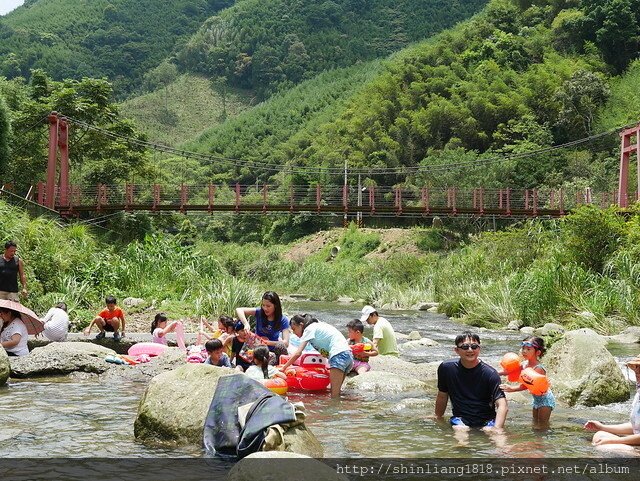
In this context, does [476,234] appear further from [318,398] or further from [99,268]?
[318,398]

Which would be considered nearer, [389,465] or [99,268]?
[389,465]

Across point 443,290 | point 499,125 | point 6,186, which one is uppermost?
point 499,125

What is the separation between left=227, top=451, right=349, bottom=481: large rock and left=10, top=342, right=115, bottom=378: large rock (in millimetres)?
4669

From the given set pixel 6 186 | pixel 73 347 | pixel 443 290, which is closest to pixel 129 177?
pixel 6 186

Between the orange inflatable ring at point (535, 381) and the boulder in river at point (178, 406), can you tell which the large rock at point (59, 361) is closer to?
the boulder in river at point (178, 406)

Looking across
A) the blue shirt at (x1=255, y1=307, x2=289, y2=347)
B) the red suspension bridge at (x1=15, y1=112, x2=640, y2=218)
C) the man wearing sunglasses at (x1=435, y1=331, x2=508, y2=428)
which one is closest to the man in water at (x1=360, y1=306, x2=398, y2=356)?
the blue shirt at (x1=255, y1=307, x2=289, y2=347)

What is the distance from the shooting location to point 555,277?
553 inches

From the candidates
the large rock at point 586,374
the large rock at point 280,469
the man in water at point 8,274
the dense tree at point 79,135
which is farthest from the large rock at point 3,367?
the dense tree at point 79,135

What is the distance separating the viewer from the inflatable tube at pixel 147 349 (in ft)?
29.8

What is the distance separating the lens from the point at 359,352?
8016 mm

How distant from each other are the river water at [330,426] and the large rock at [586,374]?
13cm

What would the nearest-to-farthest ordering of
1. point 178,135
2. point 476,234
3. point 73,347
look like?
point 73,347 < point 476,234 < point 178,135

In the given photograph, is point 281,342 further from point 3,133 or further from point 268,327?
point 3,133

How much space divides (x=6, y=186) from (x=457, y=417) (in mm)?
23489
